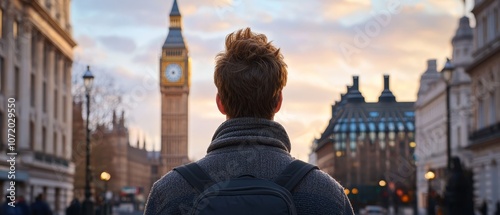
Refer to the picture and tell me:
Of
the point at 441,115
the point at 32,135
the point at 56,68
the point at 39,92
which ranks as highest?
the point at 56,68

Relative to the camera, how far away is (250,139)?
142 inches

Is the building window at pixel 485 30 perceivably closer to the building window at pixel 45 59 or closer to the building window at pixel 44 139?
the building window at pixel 45 59

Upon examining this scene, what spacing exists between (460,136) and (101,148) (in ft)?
102

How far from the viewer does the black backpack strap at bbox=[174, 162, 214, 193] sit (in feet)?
11.3

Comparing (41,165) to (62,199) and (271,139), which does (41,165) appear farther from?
(271,139)

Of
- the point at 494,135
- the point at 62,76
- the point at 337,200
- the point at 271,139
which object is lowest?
the point at 337,200

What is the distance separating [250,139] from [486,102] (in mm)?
59328

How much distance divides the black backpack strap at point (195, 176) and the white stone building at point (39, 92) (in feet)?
128

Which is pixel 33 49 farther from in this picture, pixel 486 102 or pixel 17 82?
pixel 486 102

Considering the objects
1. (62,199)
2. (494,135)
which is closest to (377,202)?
(494,135)

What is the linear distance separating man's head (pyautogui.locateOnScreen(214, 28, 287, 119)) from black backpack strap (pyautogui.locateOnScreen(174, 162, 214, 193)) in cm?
31

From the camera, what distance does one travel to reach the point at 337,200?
3512mm

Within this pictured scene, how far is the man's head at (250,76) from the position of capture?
3.53 metres

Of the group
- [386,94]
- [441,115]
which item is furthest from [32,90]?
[441,115]
